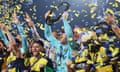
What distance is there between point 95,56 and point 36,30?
376 mm

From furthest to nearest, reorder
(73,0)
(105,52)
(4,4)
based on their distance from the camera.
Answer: (4,4) < (73,0) < (105,52)

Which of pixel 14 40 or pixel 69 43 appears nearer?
pixel 69 43

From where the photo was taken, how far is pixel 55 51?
1749 mm

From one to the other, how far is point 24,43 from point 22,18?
15cm

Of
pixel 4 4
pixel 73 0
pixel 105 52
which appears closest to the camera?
pixel 105 52

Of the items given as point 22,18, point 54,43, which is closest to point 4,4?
point 22,18

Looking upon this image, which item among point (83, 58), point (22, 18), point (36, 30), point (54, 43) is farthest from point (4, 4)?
point (83, 58)

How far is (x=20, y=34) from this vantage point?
184cm

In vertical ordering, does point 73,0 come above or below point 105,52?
above

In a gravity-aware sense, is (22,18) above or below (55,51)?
above

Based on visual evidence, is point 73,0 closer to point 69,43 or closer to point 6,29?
point 69,43

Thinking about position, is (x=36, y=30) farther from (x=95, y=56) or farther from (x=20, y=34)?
(x=95, y=56)

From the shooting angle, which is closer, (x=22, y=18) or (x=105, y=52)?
(x=105, y=52)

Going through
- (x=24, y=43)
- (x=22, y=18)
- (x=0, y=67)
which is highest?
(x=22, y=18)
